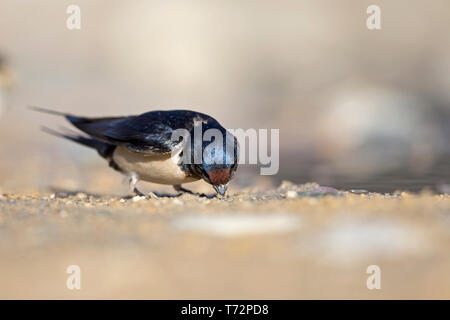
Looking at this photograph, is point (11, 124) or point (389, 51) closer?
point (11, 124)

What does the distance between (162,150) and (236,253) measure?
2054 mm

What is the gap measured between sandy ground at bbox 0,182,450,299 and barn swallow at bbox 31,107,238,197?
814mm

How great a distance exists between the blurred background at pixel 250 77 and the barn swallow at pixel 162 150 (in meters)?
2.18

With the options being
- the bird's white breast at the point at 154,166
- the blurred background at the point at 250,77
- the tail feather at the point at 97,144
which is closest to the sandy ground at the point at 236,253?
the bird's white breast at the point at 154,166

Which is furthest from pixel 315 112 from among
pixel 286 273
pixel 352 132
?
pixel 286 273

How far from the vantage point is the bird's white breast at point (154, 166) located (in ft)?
18.3

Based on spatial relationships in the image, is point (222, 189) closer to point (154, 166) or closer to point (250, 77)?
point (154, 166)

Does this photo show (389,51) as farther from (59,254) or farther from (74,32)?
(59,254)

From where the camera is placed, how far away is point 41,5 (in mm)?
18500

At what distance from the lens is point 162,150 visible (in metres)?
5.54

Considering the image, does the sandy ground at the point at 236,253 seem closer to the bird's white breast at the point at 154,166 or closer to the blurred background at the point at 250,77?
the bird's white breast at the point at 154,166

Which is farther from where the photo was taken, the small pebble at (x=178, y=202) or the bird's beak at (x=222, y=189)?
the bird's beak at (x=222, y=189)

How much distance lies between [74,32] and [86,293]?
16.3 m

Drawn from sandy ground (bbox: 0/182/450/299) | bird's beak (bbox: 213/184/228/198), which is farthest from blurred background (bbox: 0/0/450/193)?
sandy ground (bbox: 0/182/450/299)
